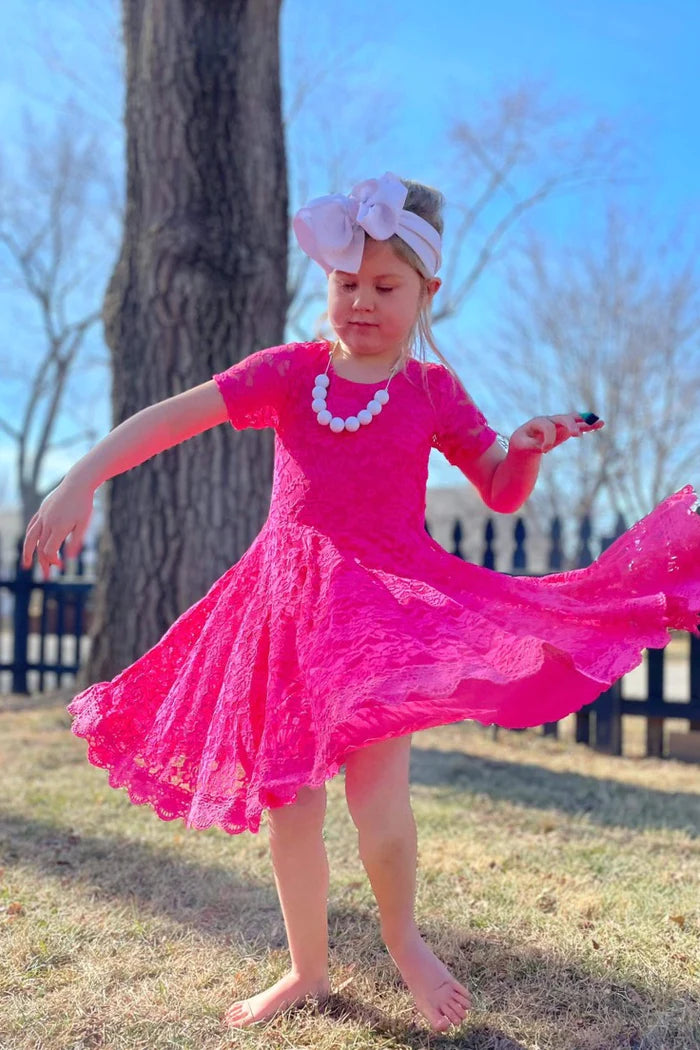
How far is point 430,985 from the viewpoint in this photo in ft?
6.33

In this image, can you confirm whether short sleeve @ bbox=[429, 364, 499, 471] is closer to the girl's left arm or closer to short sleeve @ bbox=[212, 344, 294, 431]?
the girl's left arm

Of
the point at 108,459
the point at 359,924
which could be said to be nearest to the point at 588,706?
the point at 359,924

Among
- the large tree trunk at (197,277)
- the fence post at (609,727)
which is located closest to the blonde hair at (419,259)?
the large tree trunk at (197,277)

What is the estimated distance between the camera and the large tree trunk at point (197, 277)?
4773 millimetres

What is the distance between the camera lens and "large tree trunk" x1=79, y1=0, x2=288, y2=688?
4773 millimetres

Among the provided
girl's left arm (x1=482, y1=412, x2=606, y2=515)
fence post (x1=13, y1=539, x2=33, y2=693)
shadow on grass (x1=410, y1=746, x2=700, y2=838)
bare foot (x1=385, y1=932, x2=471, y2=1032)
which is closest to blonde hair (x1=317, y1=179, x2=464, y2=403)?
girl's left arm (x1=482, y1=412, x2=606, y2=515)

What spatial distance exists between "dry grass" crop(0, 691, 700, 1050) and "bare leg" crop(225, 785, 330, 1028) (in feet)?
0.14

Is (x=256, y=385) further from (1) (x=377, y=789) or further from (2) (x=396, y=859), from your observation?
(2) (x=396, y=859)

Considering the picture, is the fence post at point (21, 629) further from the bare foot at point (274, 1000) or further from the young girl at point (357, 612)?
the bare foot at point (274, 1000)

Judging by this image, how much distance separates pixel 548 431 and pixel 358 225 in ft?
2.01

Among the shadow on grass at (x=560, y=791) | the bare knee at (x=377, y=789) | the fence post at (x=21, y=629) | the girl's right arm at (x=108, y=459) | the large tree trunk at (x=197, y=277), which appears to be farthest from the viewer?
the fence post at (x=21, y=629)

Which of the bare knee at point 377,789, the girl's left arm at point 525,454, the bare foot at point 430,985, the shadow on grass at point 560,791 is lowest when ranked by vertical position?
the shadow on grass at point 560,791

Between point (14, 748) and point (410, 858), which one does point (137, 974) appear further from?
point (14, 748)

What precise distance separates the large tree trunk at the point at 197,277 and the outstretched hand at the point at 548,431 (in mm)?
2802
